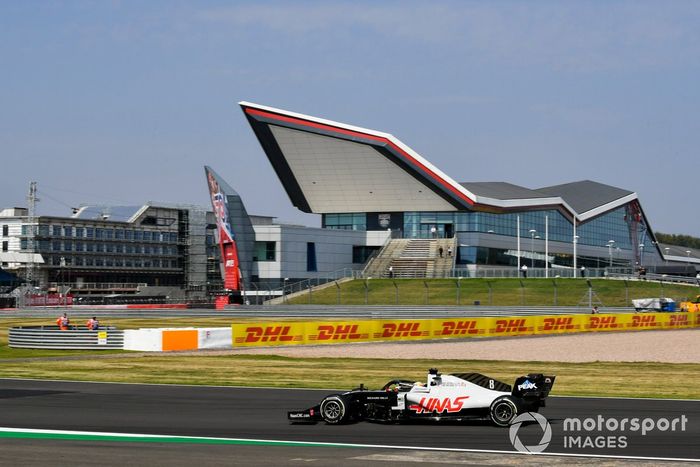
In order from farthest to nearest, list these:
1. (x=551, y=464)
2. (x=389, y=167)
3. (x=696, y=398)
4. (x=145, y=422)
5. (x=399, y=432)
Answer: (x=389, y=167)
(x=696, y=398)
(x=145, y=422)
(x=399, y=432)
(x=551, y=464)

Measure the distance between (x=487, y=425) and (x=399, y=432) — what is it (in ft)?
6.13

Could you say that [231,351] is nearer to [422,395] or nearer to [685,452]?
[422,395]

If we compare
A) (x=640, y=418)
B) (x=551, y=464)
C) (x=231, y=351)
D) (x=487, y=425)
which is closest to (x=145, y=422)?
(x=487, y=425)

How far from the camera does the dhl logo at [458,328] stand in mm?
51969

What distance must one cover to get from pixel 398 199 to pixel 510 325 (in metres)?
59.6

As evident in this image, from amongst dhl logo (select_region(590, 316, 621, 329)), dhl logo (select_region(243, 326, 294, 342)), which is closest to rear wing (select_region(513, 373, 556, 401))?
dhl logo (select_region(243, 326, 294, 342))

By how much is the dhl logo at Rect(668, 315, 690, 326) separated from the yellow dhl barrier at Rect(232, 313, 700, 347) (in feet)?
0.21

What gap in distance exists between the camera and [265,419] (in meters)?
20.7

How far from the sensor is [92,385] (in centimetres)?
2858

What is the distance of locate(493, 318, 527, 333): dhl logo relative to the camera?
178ft

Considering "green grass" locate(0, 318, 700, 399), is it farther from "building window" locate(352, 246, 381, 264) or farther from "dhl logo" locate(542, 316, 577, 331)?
"building window" locate(352, 246, 381, 264)

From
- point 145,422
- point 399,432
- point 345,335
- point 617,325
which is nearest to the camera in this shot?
point 399,432

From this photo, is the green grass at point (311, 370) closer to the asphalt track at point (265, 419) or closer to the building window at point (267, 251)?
the asphalt track at point (265, 419)

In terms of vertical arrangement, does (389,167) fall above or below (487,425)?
above
